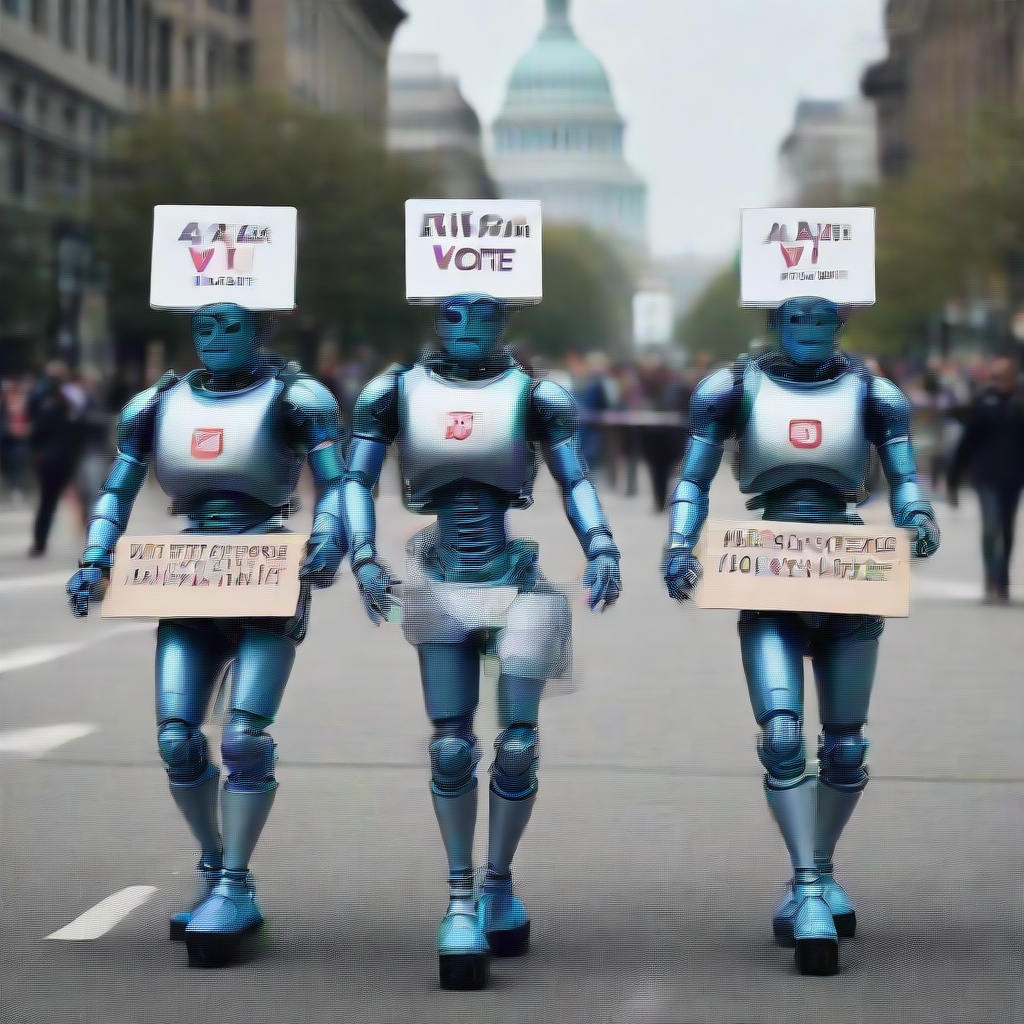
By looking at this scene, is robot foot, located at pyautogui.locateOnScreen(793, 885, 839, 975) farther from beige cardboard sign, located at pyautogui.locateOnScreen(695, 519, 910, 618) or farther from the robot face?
the robot face

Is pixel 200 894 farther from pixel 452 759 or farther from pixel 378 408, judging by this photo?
pixel 378 408

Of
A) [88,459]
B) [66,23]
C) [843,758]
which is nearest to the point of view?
[843,758]

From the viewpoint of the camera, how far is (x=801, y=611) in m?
5.74

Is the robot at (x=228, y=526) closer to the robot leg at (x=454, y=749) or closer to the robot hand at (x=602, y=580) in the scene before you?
the robot leg at (x=454, y=749)

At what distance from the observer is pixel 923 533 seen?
18.9ft

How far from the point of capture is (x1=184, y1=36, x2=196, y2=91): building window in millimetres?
57250

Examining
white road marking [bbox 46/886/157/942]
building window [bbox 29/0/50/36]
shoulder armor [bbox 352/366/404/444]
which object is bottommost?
white road marking [bbox 46/886/157/942]

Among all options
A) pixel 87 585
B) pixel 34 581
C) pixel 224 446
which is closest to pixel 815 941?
pixel 224 446

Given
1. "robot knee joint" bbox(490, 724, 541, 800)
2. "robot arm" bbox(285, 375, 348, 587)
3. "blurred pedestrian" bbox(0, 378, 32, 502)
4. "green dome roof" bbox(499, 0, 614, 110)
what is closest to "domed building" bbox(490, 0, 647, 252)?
"green dome roof" bbox(499, 0, 614, 110)

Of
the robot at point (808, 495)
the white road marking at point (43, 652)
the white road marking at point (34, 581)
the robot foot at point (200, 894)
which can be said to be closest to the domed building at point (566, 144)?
the white road marking at point (34, 581)

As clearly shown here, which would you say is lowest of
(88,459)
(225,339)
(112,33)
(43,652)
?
(43,652)

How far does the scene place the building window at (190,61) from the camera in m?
57.2

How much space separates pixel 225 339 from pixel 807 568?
160cm

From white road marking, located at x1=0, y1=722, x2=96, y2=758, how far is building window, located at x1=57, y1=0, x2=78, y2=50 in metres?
36.9
